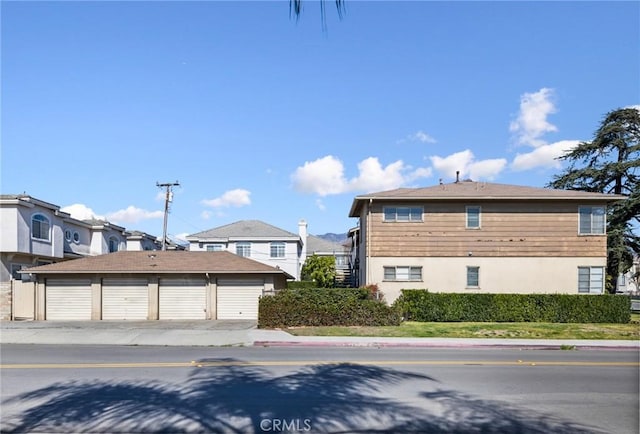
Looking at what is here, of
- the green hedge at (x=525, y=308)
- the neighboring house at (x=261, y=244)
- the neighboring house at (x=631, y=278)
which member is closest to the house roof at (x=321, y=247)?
the neighboring house at (x=261, y=244)

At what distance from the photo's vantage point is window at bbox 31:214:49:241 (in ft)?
98.6

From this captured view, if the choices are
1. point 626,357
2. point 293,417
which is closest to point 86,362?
point 293,417

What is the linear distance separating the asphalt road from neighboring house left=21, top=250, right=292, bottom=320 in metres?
11.2

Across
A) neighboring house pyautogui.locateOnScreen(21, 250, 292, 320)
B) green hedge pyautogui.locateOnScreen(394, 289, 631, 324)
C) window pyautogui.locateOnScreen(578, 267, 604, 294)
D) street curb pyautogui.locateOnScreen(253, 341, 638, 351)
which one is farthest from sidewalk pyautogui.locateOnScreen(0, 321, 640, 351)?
window pyautogui.locateOnScreen(578, 267, 604, 294)

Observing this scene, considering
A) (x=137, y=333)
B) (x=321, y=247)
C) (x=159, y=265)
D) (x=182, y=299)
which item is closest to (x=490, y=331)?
(x=137, y=333)

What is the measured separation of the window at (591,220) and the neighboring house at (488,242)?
48mm

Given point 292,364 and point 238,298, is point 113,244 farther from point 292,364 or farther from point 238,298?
point 292,364

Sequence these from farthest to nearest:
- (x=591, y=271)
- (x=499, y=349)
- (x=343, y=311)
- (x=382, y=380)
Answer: (x=591, y=271) → (x=343, y=311) → (x=499, y=349) → (x=382, y=380)

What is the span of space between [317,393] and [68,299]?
21098mm

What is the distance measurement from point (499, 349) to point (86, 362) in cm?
1270

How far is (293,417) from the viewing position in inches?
300

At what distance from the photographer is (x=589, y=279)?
2609 cm

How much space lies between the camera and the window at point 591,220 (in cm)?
2631

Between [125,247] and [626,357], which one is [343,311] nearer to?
[626,357]
